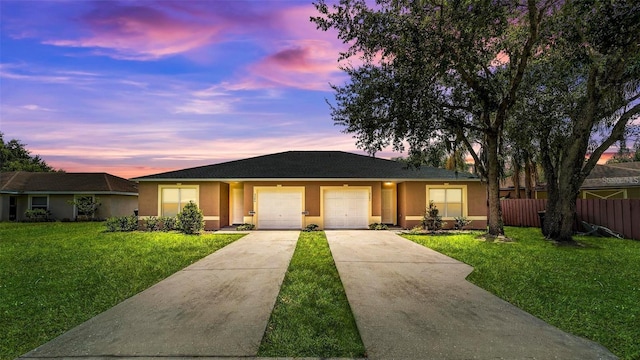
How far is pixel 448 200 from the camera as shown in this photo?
1877 cm

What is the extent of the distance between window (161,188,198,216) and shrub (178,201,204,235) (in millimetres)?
2083

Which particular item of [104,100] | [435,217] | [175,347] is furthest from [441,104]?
[104,100]

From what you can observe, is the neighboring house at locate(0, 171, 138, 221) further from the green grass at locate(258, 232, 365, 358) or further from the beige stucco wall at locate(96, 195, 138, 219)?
the green grass at locate(258, 232, 365, 358)

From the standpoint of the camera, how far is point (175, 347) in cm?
379

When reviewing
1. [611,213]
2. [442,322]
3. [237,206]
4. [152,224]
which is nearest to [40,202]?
[152,224]

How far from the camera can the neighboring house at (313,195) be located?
1841 cm

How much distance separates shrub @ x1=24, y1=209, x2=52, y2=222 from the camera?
24297 mm

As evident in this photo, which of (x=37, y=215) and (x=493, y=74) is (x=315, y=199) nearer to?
(x=493, y=74)

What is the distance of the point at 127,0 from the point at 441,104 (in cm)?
1083

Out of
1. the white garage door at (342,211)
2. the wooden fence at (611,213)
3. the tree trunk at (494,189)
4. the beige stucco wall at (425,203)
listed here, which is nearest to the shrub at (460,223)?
the beige stucco wall at (425,203)

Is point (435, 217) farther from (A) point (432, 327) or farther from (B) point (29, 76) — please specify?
(B) point (29, 76)

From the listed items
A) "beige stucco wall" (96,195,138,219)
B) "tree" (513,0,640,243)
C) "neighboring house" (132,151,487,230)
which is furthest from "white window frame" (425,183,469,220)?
"beige stucco wall" (96,195,138,219)

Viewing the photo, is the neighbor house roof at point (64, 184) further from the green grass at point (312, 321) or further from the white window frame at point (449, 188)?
the green grass at point (312, 321)

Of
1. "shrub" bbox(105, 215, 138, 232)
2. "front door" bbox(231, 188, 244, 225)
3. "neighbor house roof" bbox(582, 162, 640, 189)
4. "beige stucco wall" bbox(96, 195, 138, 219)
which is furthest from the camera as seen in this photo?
"beige stucco wall" bbox(96, 195, 138, 219)
